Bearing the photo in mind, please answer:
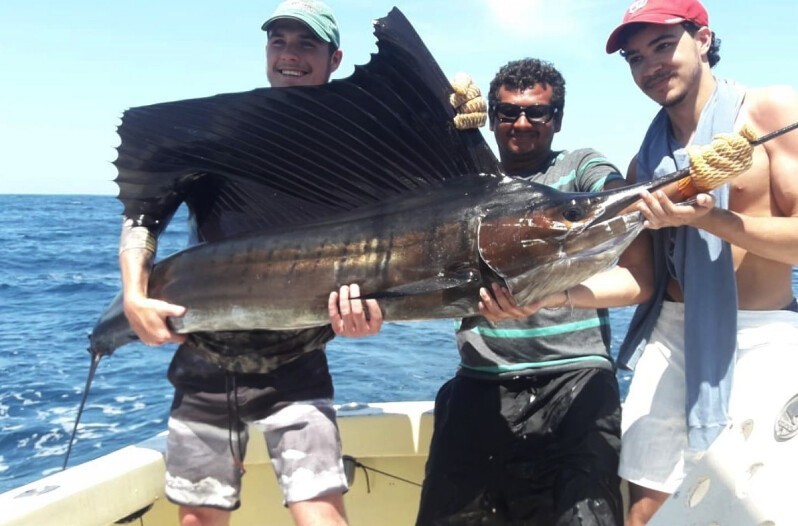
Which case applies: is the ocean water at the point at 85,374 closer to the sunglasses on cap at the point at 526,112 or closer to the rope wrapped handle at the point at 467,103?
the sunglasses on cap at the point at 526,112

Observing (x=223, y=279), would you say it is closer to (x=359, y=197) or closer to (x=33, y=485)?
(x=359, y=197)

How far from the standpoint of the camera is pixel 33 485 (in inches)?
97.9

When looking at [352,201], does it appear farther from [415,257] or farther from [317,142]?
[415,257]

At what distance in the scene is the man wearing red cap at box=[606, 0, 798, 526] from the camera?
6.66 feet

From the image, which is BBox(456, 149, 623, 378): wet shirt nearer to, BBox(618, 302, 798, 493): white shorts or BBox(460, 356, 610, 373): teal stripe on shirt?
BBox(460, 356, 610, 373): teal stripe on shirt

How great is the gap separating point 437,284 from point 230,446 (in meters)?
0.94

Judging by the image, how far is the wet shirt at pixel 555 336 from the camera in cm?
244

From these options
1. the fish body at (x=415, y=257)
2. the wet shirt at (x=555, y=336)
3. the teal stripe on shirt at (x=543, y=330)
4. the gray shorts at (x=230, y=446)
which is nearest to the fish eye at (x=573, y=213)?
the fish body at (x=415, y=257)

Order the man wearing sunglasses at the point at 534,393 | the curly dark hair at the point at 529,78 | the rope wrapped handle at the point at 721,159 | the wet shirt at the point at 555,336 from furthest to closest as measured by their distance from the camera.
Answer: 1. the curly dark hair at the point at 529,78
2. the wet shirt at the point at 555,336
3. the man wearing sunglasses at the point at 534,393
4. the rope wrapped handle at the point at 721,159

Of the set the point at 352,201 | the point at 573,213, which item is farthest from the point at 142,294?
the point at 573,213

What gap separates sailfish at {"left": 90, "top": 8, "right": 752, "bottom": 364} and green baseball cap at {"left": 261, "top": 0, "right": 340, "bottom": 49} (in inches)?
17.2

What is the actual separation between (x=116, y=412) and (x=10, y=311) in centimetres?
534

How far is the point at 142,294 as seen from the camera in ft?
7.14

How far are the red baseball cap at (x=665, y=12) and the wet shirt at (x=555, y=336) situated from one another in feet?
1.57
